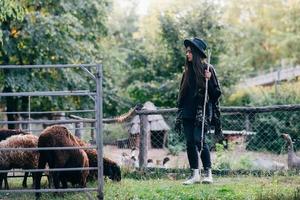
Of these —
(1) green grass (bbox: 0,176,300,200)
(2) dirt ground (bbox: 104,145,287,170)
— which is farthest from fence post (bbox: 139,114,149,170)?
(1) green grass (bbox: 0,176,300,200)

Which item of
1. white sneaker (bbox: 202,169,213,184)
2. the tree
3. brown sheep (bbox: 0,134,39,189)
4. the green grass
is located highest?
the tree

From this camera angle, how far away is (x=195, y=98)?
33.6 ft

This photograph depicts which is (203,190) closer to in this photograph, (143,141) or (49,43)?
(143,141)

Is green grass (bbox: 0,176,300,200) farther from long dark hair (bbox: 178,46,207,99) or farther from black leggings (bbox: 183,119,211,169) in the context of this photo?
long dark hair (bbox: 178,46,207,99)

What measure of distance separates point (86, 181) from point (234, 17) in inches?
1474

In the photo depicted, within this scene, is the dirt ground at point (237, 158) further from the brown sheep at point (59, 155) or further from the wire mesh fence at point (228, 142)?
the brown sheep at point (59, 155)

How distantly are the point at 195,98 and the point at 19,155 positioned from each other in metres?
3.04

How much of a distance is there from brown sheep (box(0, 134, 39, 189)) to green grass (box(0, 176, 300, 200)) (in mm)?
588

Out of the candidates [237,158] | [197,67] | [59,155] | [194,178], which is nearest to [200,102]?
[197,67]

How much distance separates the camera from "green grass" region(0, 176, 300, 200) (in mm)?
8773

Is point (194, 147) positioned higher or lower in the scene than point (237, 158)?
higher

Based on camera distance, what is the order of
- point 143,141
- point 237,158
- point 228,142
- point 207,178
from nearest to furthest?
point 207,178 < point 143,141 < point 237,158 < point 228,142

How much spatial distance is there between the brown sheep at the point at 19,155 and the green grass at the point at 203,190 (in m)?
0.59

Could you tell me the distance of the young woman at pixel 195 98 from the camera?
33.1 feet
